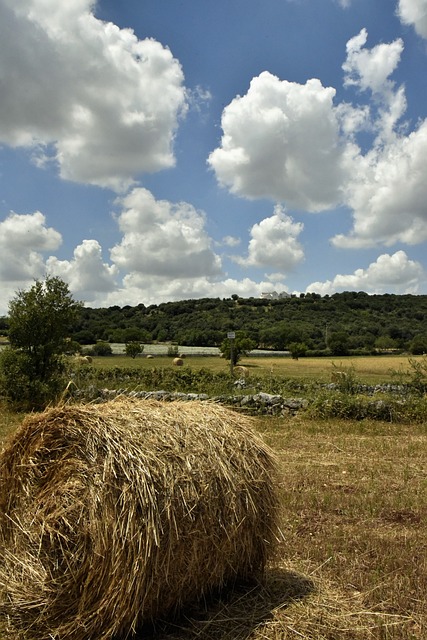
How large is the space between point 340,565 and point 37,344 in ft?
48.5

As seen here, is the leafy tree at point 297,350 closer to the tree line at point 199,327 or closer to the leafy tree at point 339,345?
the tree line at point 199,327

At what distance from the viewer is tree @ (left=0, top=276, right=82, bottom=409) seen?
17.4m

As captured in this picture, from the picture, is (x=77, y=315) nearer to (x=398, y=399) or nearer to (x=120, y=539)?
(x=398, y=399)

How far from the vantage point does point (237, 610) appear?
4379 mm

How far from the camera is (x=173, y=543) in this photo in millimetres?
3994

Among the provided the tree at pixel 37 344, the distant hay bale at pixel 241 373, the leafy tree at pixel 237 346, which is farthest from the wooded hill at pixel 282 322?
the tree at pixel 37 344

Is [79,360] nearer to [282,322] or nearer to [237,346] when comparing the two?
[237,346]

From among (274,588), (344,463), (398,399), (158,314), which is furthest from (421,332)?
(274,588)

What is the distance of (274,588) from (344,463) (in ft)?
18.4

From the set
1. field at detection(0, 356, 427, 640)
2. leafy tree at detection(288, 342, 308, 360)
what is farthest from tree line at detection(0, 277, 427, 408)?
field at detection(0, 356, 427, 640)

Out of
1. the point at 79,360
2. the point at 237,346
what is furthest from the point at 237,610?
the point at 237,346

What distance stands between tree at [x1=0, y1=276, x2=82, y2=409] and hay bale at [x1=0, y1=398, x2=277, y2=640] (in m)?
13.4

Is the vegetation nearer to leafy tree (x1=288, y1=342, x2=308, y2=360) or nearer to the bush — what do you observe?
leafy tree (x1=288, y1=342, x2=308, y2=360)

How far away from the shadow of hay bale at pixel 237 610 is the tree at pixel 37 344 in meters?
13.8
